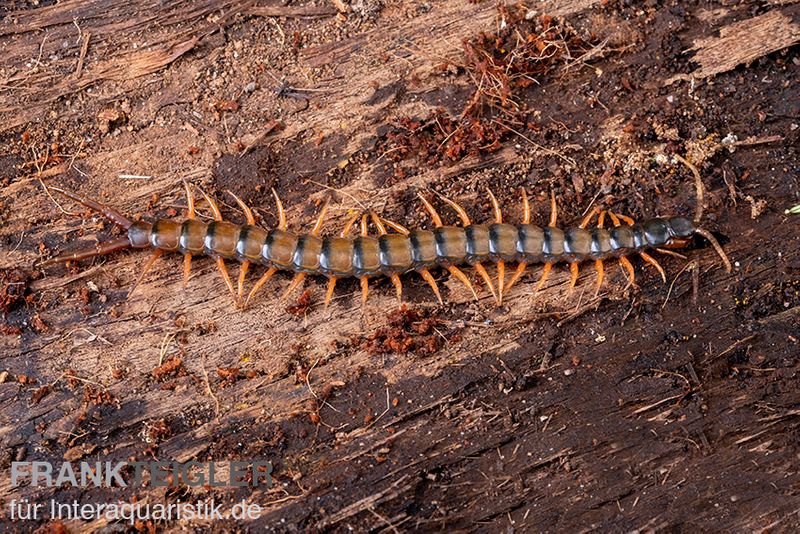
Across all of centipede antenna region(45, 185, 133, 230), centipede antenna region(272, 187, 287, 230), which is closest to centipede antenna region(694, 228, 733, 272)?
centipede antenna region(272, 187, 287, 230)

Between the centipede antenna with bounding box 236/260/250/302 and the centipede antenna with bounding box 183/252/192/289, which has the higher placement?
the centipede antenna with bounding box 183/252/192/289

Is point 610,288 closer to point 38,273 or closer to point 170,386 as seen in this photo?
point 170,386

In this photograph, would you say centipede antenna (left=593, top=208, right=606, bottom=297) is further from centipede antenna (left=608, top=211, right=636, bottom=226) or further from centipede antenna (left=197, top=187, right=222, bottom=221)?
centipede antenna (left=197, top=187, right=222, bottom=221)

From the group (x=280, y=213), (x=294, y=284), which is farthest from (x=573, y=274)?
(x=280, y=213)

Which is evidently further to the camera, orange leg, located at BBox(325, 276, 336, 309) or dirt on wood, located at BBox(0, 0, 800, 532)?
orange leg, located at BBox(325, 276, 336, 309)

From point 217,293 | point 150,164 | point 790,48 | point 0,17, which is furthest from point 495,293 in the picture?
point 0,17

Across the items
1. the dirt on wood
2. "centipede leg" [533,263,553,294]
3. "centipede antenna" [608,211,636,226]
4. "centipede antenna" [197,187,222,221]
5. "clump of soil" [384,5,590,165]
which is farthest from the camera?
"clump of soil" [384,5,590,165]

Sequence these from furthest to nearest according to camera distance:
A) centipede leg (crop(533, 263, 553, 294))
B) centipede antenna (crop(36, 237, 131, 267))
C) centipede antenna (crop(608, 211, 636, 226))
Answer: centipede antenna (crop(608, 211, 636, 226)) < centipede leg (crop(533, 263, 553, 294)) < centipede antenna (crop(36, 237, 131, 267))
